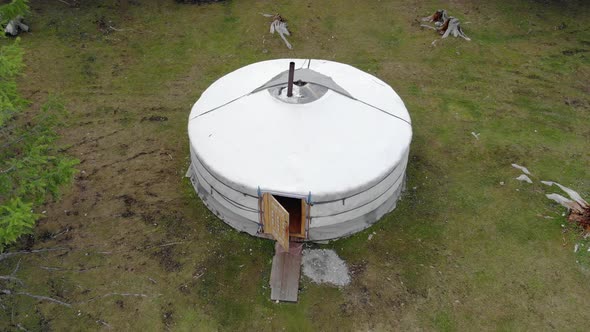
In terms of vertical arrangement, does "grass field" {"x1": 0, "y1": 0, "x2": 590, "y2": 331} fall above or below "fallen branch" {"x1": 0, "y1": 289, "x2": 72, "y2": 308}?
above

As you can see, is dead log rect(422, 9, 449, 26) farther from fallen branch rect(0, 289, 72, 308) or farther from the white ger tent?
fallen branch rect(0, 289, 72, 308)

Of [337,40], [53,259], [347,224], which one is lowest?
[53,259]

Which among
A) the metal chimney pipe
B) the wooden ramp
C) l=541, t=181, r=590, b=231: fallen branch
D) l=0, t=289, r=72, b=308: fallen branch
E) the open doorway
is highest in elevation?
the metal chimney pipe

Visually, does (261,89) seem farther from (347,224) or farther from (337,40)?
(337,40)

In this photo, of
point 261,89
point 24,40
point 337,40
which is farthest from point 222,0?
point 261,89

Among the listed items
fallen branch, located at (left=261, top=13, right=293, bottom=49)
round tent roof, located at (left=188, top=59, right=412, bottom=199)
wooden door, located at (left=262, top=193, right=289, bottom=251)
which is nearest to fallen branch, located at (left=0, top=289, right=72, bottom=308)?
round tent roof, located at (left=188, top=59, right=412, bottom=199)

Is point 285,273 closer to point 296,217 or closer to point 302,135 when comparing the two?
point 296,217

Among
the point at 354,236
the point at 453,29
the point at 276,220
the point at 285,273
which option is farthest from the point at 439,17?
the point at 285,273

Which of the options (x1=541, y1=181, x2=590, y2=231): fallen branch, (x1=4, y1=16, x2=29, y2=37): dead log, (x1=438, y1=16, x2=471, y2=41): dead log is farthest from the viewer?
(x1=438, y1=16, x2=471, y2=41): dead log
